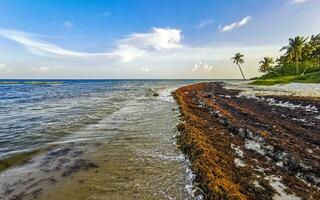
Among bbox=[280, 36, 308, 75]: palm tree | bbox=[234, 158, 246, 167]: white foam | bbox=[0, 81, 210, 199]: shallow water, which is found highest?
bbox=[280, 36, 308, 75]: palm tree

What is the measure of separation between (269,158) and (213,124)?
17.9 ft

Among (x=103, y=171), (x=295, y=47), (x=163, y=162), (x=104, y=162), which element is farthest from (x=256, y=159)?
(x=295, y=47)

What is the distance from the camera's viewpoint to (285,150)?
7859 millimetres

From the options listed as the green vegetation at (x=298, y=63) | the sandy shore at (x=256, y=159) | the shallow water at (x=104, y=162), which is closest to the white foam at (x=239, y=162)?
the sandy shore at (x=256, y=159)

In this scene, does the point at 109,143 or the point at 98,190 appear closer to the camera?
the point at 98,190

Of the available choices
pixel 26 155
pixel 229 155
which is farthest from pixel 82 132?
pixel 229 155

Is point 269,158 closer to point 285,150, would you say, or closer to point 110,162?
point 285,150

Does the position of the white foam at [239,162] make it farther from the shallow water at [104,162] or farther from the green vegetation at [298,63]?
the green vegetation at [298,63]

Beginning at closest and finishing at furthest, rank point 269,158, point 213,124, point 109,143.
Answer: point 269,158, point 109,143, point 213,124

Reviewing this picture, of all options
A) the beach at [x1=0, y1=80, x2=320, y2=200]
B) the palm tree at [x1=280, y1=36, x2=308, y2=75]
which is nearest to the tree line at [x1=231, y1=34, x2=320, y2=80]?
the palm tree at [x1=280, y1=36, x2=308, y2=75]

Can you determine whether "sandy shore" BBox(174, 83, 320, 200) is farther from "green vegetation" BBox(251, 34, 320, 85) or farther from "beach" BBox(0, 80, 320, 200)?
"green vegetation" BBox(251, 34, 320, 85)

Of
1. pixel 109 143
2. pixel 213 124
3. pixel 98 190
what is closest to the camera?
pixel 98 190

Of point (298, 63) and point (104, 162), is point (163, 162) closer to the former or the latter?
point (104, 162)

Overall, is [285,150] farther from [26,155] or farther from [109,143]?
[26,155]
